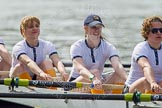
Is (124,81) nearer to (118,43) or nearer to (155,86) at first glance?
(155,86)

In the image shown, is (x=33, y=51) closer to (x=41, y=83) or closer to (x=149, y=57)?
(x=41, y=83)

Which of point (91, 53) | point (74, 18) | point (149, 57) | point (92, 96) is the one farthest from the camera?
point (74, 18)

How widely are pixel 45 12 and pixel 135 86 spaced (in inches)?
652

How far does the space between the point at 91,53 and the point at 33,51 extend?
33.6 inches

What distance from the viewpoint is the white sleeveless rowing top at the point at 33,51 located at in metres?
10.4

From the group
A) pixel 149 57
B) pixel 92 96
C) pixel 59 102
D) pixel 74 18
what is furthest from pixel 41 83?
pixel 74 18

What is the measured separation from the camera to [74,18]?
23.6m

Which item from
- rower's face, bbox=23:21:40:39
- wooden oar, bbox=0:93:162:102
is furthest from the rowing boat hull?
rower's face, bbox=23:21:40:39

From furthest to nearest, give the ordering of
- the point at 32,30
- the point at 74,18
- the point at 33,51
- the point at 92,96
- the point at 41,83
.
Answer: the point at 74,18, the point at 33,51, the point at 32,30, the point at 41,83, the point at 92,96

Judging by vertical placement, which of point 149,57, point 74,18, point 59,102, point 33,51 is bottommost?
point 59,102

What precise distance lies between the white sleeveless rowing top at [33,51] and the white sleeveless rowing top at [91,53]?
0.51 metres

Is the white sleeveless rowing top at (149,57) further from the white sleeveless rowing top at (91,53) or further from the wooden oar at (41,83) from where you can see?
the white sleeveless rowing top at (91,53)

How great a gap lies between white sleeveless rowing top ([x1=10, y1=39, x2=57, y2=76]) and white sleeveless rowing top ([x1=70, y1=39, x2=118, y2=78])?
511mm

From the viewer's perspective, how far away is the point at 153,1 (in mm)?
27625
